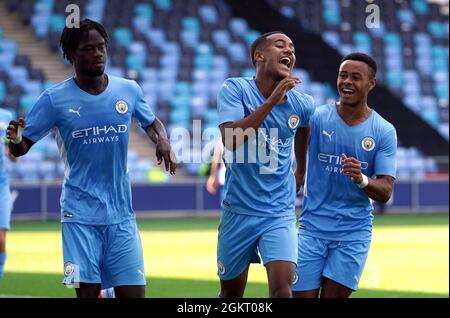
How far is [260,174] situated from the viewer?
8.04 metres

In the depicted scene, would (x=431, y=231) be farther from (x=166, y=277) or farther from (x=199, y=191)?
(x=166, y=277)

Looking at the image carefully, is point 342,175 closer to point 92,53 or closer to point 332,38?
Result: point 92,53

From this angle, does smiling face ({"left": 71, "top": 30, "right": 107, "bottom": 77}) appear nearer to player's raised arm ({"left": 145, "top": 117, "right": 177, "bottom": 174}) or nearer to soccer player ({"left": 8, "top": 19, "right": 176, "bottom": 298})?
soccer player ({"left": 8, "top": 19, "right": 176, "bottom": 298})

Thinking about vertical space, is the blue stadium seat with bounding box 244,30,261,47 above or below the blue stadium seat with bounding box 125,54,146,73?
above

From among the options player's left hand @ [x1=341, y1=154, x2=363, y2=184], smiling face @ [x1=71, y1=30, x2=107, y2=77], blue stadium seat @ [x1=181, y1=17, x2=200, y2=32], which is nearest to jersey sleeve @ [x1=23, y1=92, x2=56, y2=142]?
smiling face @ [x1=71, y1=30, x2=107, y2=77]

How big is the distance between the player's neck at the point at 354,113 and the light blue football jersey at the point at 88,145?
1.86 meters

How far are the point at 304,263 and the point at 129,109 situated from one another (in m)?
1.85

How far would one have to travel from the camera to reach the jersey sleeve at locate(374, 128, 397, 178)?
27.9 ft

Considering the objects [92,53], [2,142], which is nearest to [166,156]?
[92,53]

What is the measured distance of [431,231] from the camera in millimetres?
23156

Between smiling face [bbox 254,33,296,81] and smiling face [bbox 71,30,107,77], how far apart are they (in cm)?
123

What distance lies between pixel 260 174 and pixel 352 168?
2.20ft
